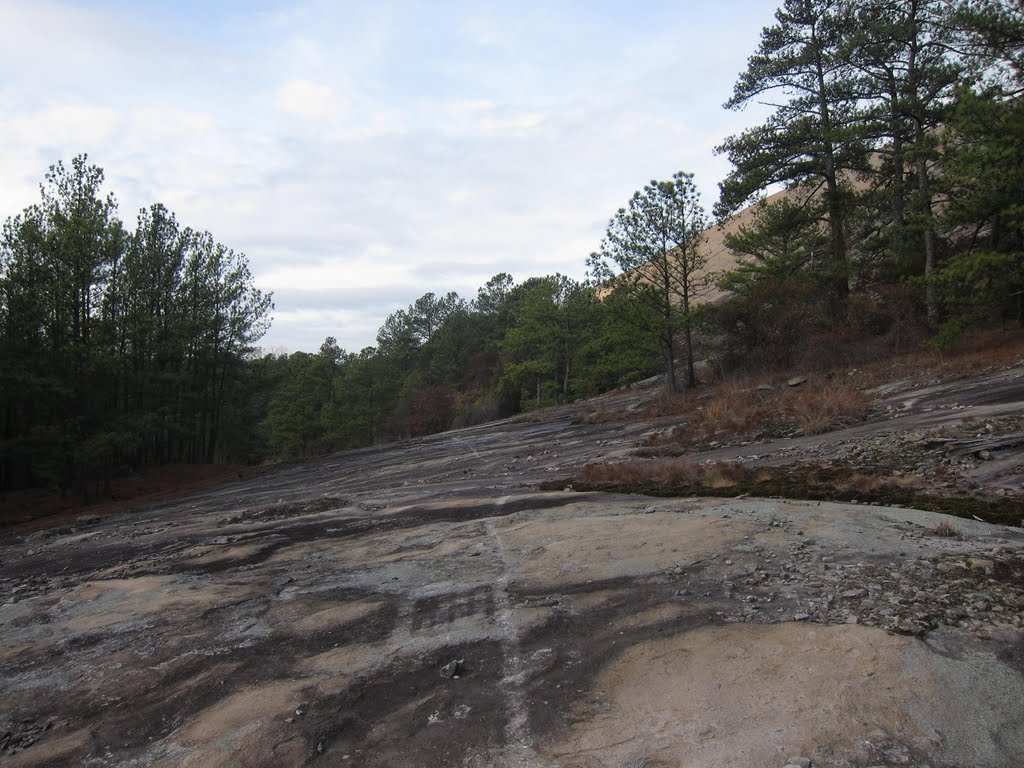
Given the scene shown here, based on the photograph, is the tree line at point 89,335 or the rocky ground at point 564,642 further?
the tree line at point 89,335

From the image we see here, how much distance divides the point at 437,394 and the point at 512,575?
150 ft

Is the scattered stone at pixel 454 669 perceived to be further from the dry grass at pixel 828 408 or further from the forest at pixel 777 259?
the forest at pixel 777 259

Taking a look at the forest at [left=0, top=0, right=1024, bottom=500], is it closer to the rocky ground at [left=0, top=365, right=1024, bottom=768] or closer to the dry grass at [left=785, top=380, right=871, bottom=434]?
the dry grass at [left=785, top=380, right=871, bottom=434]

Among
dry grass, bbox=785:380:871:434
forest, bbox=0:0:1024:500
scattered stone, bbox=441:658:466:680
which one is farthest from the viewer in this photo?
Result: forest, bbox=0:0:1024:500

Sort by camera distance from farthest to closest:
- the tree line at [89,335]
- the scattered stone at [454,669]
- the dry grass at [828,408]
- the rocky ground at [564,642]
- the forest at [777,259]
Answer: the tree line at [89,335] < the forest at [777,259] < the dry grass at [828,408] < the scattered stone at [454,669] < the rocky ground at [564,642]

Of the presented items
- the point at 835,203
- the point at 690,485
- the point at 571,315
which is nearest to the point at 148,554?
the point at 690,485

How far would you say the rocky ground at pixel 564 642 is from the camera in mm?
2994

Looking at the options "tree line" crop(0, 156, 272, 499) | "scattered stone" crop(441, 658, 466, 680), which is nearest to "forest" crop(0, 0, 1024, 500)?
"tree line" crop(0, 156, 272, 499)

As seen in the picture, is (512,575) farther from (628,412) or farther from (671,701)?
(628,412)

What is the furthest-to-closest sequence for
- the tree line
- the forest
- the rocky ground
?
1. the tree line
2. the forest
3. the rocky ground

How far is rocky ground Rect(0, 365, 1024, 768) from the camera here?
2.99 metres

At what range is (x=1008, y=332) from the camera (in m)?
16.4

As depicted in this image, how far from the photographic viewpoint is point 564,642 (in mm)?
4102

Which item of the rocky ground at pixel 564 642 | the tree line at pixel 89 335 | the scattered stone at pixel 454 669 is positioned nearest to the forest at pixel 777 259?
the tree line at pixel 89 335
